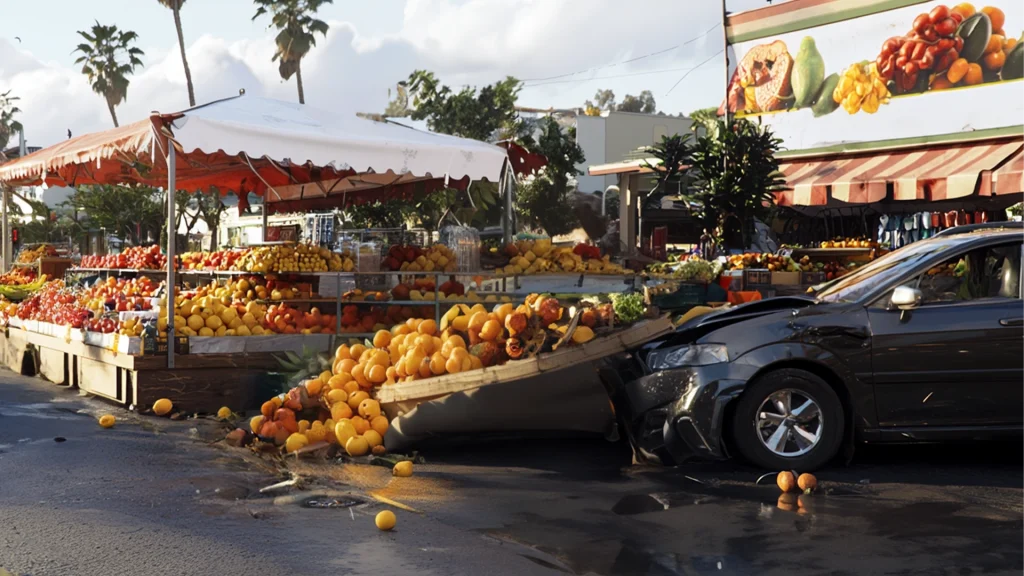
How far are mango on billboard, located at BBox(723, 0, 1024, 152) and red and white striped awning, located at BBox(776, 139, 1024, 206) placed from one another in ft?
1.19

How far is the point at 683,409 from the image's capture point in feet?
22.5

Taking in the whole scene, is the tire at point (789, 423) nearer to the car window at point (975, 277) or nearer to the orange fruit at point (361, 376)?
the car window at point (975, 277)

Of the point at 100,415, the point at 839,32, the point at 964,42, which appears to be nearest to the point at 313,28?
the point at 839,32

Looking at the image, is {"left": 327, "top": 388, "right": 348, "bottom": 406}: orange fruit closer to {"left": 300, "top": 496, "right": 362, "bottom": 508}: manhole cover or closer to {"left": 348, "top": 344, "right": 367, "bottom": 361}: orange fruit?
{"left": 348, "top": 344, "right": 367, "bottom": 361}: orange fruit

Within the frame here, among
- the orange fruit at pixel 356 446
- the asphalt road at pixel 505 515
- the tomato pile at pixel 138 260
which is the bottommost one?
the asphalt road at pixel 505 515

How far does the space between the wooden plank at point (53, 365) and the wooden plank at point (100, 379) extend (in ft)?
2.34

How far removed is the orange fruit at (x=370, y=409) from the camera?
7.81m

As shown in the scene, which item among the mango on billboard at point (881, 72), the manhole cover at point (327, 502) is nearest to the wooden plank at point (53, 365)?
the manhole cover at point (327, 502)

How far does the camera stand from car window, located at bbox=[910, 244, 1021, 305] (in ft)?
23.3

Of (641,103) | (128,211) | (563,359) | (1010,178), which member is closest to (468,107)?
(128,211)

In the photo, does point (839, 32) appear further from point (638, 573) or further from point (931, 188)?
point (638, 573)

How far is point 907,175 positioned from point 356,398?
14795 mm

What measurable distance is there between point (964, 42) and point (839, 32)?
123 inches

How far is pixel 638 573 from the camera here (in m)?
4.74
